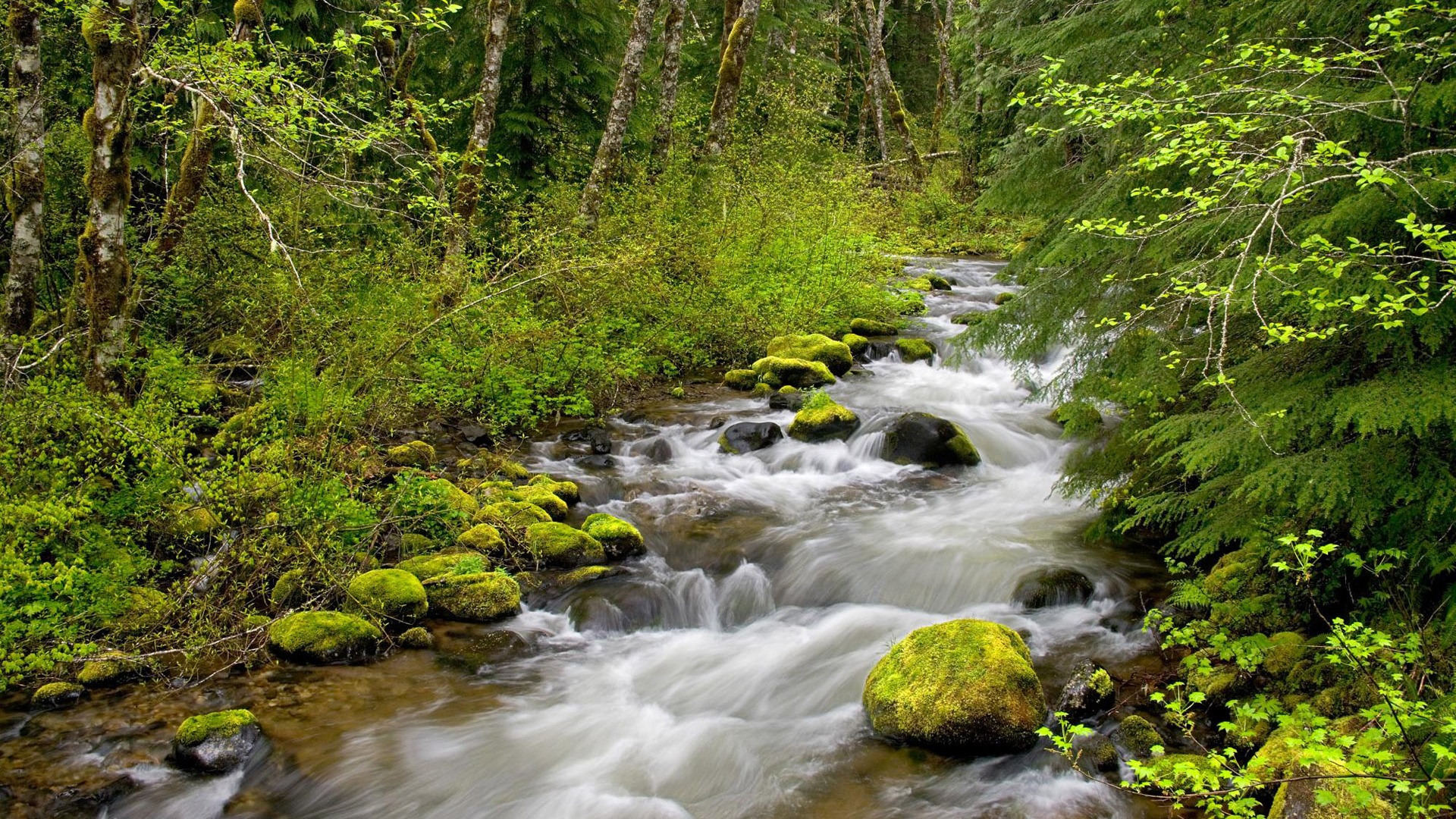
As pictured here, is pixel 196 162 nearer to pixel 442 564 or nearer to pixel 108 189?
pixel 108 189

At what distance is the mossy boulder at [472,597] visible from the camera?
666 centimetres

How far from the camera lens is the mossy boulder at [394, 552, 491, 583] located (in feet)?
22.5

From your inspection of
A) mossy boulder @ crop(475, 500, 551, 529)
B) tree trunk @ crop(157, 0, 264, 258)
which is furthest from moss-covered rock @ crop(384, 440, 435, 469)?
tree trunk @ crop(157, 0, 264, 258)

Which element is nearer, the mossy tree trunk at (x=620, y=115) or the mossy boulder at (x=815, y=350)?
the mossy tree trunk at (x=620, y=115)

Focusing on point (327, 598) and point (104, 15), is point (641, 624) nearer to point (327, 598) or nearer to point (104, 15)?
point (327, 598)

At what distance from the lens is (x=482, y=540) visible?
7445mm

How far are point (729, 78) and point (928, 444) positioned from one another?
906 centimetres

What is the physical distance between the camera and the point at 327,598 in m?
6.31

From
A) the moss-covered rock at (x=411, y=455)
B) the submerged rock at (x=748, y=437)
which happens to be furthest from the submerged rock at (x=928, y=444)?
the moss-covered rock at (x=411, y=455)

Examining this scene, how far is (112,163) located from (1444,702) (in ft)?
28.0

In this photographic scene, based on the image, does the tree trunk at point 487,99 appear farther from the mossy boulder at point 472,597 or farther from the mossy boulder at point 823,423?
the mossy boulder at point 472,597

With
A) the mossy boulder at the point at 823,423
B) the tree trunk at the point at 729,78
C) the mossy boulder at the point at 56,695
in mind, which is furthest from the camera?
the tree trunk at the point at 729,78

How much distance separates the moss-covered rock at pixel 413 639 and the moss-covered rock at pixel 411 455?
2.85 metres

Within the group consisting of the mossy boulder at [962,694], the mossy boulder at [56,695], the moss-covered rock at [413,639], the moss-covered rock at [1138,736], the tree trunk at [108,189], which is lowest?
the moss-covered rock at [1138,736]
